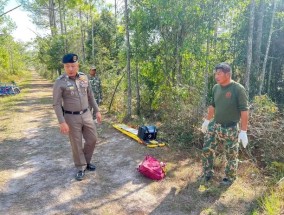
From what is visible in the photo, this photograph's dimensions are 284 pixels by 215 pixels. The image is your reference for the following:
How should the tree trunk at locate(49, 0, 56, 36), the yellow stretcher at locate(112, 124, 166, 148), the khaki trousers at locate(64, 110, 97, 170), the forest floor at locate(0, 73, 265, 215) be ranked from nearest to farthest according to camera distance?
the forest floor at locate(0, 73, 265, 215) → the khaki trousers at locate(64, 110, 97, 170) → the yellow stretcher at locate(112, 124, 166, 148) → the tree trunk at locate(49, 0, 56, 36)

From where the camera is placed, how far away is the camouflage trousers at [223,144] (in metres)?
3.84

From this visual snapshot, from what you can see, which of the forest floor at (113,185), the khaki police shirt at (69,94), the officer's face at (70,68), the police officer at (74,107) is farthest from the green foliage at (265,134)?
the officer's face at (70,68)

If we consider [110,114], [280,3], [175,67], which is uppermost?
[280,3]

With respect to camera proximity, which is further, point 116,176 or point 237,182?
point 116,176

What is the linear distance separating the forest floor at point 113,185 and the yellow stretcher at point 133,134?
0.14 meters

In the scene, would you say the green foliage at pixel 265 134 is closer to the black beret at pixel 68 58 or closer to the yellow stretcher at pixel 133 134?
the yellow stretcher at pixel 133 134

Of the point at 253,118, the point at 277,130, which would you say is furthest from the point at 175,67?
the point at 277,130

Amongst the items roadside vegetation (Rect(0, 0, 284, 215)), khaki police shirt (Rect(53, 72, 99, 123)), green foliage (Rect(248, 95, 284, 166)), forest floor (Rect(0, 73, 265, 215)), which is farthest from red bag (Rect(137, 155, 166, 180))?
green foliage (Rect(248, 95, 284, 166))

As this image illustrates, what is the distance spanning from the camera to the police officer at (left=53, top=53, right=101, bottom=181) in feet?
12.8

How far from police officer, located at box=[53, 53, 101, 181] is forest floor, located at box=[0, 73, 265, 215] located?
0.49 meters

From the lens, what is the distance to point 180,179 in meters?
4.32

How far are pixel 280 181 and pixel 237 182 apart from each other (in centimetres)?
60

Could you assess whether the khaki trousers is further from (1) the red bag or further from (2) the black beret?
(1) the red bag

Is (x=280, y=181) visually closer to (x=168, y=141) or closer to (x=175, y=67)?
(x=168, y=141)
